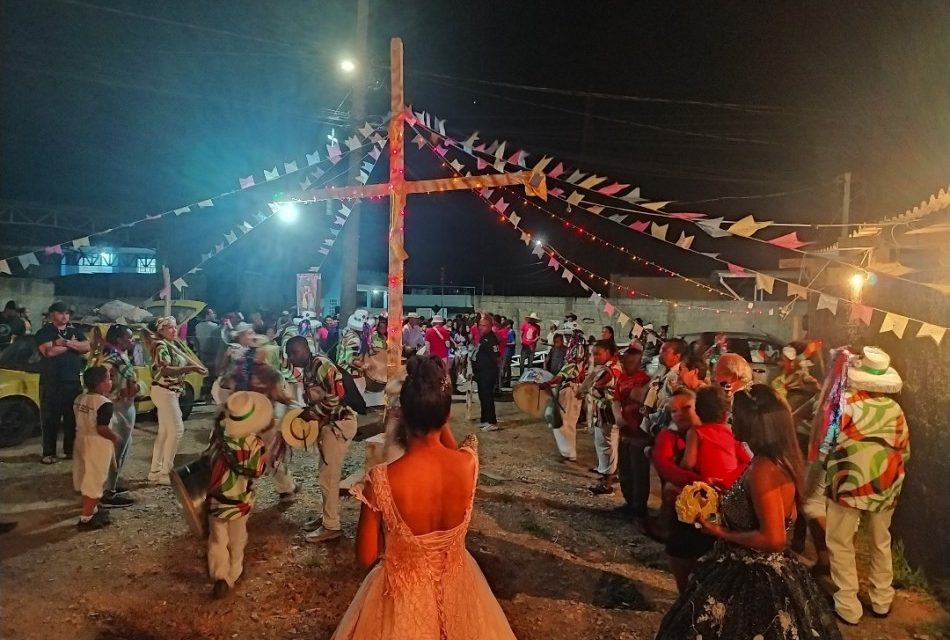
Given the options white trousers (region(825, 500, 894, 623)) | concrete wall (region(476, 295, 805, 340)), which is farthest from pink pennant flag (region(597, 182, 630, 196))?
concrete wall (region(476, 295, 805, 340))

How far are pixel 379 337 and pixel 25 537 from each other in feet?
19.3

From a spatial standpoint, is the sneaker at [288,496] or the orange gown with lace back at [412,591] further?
the sneaker at [288,496]

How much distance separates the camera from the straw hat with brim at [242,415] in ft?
14.4

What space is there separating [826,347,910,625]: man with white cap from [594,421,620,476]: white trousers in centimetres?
326

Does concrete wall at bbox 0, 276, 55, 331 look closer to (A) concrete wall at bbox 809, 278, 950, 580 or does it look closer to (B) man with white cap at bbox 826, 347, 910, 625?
(B) man with white cap at bbox 826, 347, 910, 625

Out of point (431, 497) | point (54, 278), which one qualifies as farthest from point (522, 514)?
point (54, 278)

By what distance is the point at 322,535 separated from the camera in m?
5.62

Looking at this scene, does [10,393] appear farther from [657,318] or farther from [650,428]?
[657,318]

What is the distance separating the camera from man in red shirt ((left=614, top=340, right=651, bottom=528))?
633 cm

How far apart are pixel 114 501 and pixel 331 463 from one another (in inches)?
111

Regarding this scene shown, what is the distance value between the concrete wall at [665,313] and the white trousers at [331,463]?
1588cm

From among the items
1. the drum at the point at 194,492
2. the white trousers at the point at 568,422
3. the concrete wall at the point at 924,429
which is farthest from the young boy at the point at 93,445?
the concrete wall at the point at 924,429

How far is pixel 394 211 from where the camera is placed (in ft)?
18.5

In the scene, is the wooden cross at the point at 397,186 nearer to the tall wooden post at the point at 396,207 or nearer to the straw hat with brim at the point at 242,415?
the tall wooden post at the point at 396,207
